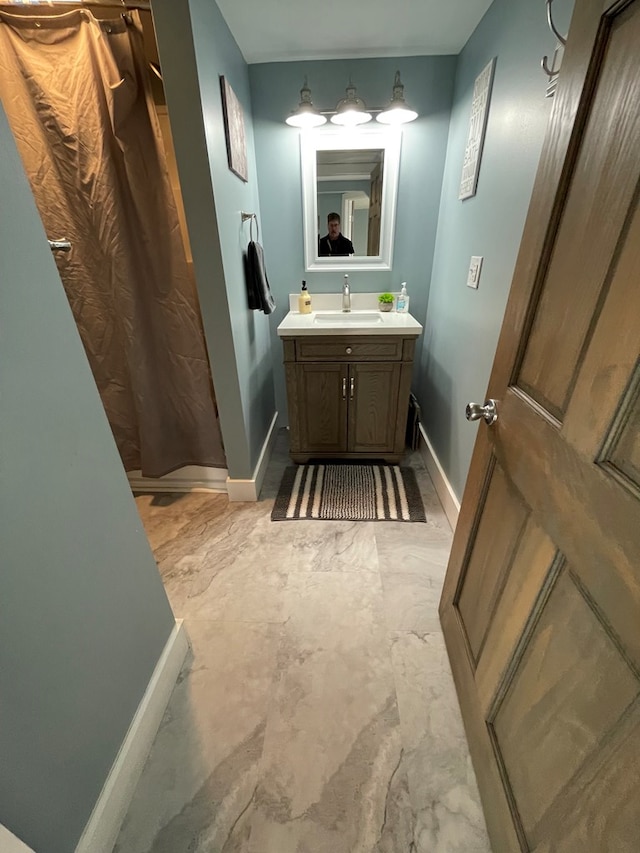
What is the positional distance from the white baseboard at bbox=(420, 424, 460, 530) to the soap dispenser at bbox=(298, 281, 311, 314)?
1.07 metres

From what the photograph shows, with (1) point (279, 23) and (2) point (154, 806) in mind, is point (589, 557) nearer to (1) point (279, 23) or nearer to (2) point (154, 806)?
(2) point (154, 806)

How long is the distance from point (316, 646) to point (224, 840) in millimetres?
501

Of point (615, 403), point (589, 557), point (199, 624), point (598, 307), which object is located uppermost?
point (598, 307)

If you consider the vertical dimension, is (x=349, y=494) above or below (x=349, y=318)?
below

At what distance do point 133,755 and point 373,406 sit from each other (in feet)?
5.50

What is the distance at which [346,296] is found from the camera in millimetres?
2188

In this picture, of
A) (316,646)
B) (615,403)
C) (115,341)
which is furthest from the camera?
(115,341)

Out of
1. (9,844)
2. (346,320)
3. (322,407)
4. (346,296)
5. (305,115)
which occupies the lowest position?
(322,407)

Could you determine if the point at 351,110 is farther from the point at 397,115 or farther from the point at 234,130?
the point at 234,130

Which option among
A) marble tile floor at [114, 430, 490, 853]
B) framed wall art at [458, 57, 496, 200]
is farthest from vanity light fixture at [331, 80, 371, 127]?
marble tile floor at [114, 430, 490, 853]

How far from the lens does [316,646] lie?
123 centimetres

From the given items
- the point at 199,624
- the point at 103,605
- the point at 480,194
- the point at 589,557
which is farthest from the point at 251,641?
the point at 480,194

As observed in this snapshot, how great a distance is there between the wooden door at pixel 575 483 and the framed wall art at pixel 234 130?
1.31 metres

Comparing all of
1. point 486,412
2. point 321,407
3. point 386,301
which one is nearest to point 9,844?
point 486,412
